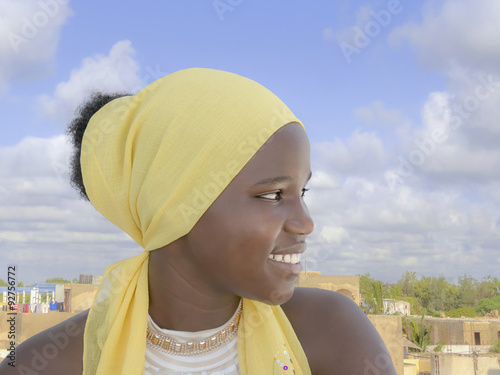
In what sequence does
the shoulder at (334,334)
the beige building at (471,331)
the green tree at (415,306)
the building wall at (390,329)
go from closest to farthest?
the shoulder at (334,334), the building wall at (390,329), the beige building at (471,331), the green tree at (415,306)

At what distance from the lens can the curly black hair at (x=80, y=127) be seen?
2.03 metres

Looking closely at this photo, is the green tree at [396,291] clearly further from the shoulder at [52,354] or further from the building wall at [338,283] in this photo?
the shoulder at [52,354]

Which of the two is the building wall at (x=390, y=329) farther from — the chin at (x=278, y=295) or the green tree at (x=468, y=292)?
the green tree at (x=468, y=292)

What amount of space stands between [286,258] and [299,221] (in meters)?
0.11

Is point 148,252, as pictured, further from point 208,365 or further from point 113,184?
point 208,365

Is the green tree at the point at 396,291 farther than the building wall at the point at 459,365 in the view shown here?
Yes

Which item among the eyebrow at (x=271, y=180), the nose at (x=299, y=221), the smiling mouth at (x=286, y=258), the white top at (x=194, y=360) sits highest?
the eyebrow at (x=271, y=180)

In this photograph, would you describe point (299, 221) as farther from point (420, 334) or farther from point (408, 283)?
point (408, 283)

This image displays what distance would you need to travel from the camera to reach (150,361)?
170cm

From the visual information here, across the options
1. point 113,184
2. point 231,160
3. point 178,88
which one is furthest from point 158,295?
point 178,88

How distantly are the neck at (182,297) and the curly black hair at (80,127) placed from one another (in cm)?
51

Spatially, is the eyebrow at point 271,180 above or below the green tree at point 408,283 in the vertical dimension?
below

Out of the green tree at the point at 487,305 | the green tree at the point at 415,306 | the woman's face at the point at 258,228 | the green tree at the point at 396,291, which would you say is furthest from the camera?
the green tree at the point at 396,291

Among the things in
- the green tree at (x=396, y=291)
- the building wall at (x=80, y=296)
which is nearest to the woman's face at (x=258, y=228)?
the building wall at (x=80, y=296)
